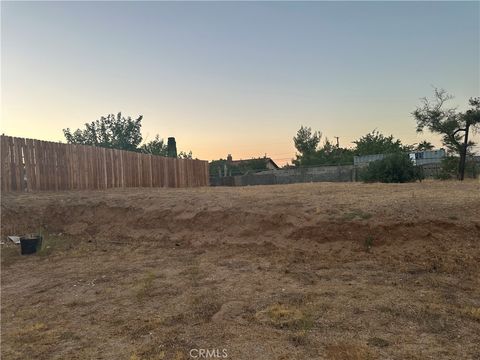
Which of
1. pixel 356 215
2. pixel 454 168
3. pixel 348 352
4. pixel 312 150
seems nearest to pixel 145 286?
pixel 348 352

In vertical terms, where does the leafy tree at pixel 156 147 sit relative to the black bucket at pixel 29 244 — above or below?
above

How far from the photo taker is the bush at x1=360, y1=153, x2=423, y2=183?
15672 mm

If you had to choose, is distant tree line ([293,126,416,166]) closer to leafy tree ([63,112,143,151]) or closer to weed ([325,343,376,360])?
leafy tree ([63,112,143,151])

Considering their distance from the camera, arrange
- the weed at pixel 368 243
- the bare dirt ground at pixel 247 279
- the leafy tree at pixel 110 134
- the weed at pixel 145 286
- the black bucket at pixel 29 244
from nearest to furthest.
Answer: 1. the bare dirt ground at pixel 247 279
2. the weed at pixel 145 286
3. the weed at pixel 368 243
4. the black bucket at pixel 29 244
5. the leafy tree at pixel 110 134

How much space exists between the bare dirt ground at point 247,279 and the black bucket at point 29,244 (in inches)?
9.4

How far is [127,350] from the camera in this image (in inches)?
124

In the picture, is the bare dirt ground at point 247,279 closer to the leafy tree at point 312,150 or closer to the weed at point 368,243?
the weed at point 368,243

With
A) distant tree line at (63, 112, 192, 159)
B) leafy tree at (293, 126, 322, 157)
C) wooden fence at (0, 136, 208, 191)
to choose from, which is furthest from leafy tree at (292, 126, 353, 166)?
wooden fence at (0, 136, 208, 191)

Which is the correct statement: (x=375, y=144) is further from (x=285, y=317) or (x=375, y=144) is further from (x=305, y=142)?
(x=285, y=317)

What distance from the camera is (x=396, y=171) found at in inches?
622

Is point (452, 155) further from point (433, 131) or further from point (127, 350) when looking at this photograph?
point (127, 350)

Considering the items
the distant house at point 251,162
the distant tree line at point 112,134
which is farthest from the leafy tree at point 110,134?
the distant house at point 251,162

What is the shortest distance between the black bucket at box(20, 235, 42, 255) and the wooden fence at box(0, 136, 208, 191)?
3.08 meters

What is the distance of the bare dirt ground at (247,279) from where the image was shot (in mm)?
3203
